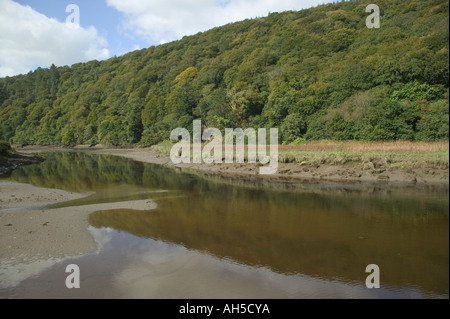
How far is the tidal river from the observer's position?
27.9 ft

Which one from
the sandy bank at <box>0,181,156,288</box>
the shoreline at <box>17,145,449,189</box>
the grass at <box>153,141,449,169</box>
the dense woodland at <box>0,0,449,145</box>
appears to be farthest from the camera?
the dense woodland at <box>0,0,449,145</box>

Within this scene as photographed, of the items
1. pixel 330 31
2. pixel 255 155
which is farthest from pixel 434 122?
pixel 330 31

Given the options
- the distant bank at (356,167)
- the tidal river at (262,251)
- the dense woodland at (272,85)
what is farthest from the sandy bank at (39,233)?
the dense woodland at (272,85)

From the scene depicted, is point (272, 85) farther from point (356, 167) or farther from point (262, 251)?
point (262, 251)

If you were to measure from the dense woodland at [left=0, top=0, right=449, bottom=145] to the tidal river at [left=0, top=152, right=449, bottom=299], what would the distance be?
12.3 feet

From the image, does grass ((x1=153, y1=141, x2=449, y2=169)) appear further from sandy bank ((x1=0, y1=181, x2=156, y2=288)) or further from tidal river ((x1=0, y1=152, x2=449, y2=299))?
sandy bank ((x1=0, y1=181, x2=156, y2=288))

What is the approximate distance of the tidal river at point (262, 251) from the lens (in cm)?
852

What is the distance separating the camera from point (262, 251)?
11430 millimetres

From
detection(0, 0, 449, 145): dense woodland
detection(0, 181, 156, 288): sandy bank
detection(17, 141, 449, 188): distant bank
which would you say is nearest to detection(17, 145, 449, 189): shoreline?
detection(17, 141, 449, 188): distant bank

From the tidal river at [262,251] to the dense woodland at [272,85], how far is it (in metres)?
3.76

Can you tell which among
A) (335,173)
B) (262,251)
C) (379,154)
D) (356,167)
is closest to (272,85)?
(335,173)

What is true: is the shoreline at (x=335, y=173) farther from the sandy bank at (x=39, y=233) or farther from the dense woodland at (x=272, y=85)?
the sandy bank at (x=39, y=233)
